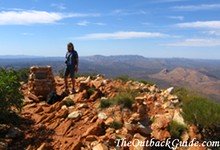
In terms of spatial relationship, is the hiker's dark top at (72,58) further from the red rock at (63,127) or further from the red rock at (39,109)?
the red rock at (63,127)

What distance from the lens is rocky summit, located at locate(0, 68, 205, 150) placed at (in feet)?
36.1

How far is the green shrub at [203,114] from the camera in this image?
465 inches

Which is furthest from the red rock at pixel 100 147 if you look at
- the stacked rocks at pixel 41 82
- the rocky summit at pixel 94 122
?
the stacked rocks at pixel 41 82

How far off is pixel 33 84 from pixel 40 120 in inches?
172

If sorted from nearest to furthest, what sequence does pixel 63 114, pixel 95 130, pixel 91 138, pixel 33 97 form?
pixel 91 138
pixel 95 130
pixel 63 114
pixel 33 97

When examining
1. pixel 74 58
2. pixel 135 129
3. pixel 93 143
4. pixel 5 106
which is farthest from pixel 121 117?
pixel 74 58

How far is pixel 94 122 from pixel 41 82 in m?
5.94

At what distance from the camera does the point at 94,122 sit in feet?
40.9

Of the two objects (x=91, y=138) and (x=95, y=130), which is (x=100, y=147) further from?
(x=95, y=130)

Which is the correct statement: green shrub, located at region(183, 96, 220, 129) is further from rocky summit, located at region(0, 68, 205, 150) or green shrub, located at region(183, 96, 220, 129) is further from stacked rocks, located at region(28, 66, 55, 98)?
stacked rocks, located at region(28, 66, 55, 98)

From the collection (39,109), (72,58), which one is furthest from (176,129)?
(72,58)

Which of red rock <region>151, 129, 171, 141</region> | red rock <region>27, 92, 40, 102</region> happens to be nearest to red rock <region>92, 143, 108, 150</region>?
red rock <region>151, 129, 171, 141</region>

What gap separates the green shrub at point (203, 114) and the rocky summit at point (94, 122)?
0.27 m

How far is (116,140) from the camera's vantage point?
10.8m
